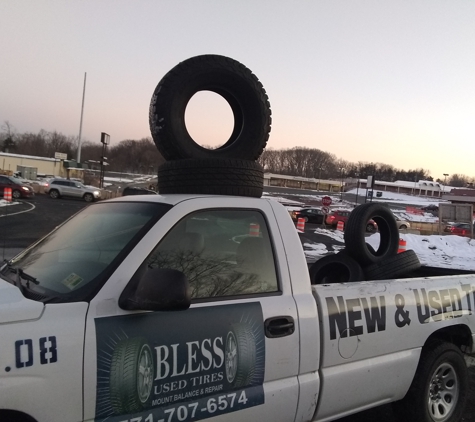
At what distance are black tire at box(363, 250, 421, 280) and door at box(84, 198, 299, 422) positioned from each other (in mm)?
1548

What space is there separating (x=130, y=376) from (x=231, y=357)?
1.89ft

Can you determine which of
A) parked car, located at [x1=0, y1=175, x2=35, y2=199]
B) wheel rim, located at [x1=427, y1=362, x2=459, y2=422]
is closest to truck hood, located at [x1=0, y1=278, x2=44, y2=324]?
wheel rim, located at [x1=427, y1=362, x2=459, y2=422]

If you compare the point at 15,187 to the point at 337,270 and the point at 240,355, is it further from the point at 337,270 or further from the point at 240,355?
the point at 240,355

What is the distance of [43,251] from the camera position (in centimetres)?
278

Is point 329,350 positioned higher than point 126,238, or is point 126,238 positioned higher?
point 126,238

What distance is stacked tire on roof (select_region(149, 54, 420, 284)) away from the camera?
126 inches

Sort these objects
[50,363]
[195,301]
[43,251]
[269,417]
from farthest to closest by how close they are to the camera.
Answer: [43,251], [269,417], [195,301], [50,363]

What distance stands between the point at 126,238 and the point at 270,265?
3.08ft

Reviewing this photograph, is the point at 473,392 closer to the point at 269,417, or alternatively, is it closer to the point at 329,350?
the point at 329,350

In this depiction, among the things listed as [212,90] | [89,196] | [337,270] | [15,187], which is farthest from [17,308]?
[89,196]

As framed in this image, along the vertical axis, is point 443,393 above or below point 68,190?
above

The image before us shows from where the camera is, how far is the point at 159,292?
2027mm

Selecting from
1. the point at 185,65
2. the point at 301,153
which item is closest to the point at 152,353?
the point at 185,65

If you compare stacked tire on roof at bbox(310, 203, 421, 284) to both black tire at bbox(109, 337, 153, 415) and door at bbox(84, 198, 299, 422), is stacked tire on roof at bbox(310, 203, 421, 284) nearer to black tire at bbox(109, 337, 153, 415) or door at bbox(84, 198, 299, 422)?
door at bbox(84, 198, 299, 422)
